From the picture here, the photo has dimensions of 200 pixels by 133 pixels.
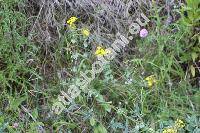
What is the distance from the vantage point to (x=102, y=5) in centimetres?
299

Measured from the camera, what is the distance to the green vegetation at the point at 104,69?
8.23 ft

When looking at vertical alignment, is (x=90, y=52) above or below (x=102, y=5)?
below

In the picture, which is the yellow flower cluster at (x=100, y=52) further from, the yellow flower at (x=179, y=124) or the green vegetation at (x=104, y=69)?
the yellow flower at (x=179, y=124)

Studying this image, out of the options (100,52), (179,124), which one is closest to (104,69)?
(100,52)

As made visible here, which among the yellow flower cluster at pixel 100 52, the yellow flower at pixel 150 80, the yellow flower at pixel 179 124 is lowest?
the yellow flower at pixel 179 124

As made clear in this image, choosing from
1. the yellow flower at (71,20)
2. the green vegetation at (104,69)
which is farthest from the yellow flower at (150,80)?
the yellow flower at (71,20)

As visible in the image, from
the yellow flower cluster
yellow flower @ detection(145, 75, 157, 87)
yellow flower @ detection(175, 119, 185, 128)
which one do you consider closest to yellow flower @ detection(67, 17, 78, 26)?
the yellow flower cluster

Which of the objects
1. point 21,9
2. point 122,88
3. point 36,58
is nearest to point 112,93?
point 122,88

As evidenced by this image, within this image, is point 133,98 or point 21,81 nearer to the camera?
point 133,98

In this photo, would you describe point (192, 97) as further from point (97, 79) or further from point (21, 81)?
point (21, 81)

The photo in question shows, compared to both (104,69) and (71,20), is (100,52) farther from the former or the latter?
(71,20)

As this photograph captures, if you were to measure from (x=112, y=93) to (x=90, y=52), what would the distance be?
1.14ft

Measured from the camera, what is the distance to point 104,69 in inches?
104

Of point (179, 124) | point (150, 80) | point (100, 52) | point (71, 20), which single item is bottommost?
point (179, 124)
